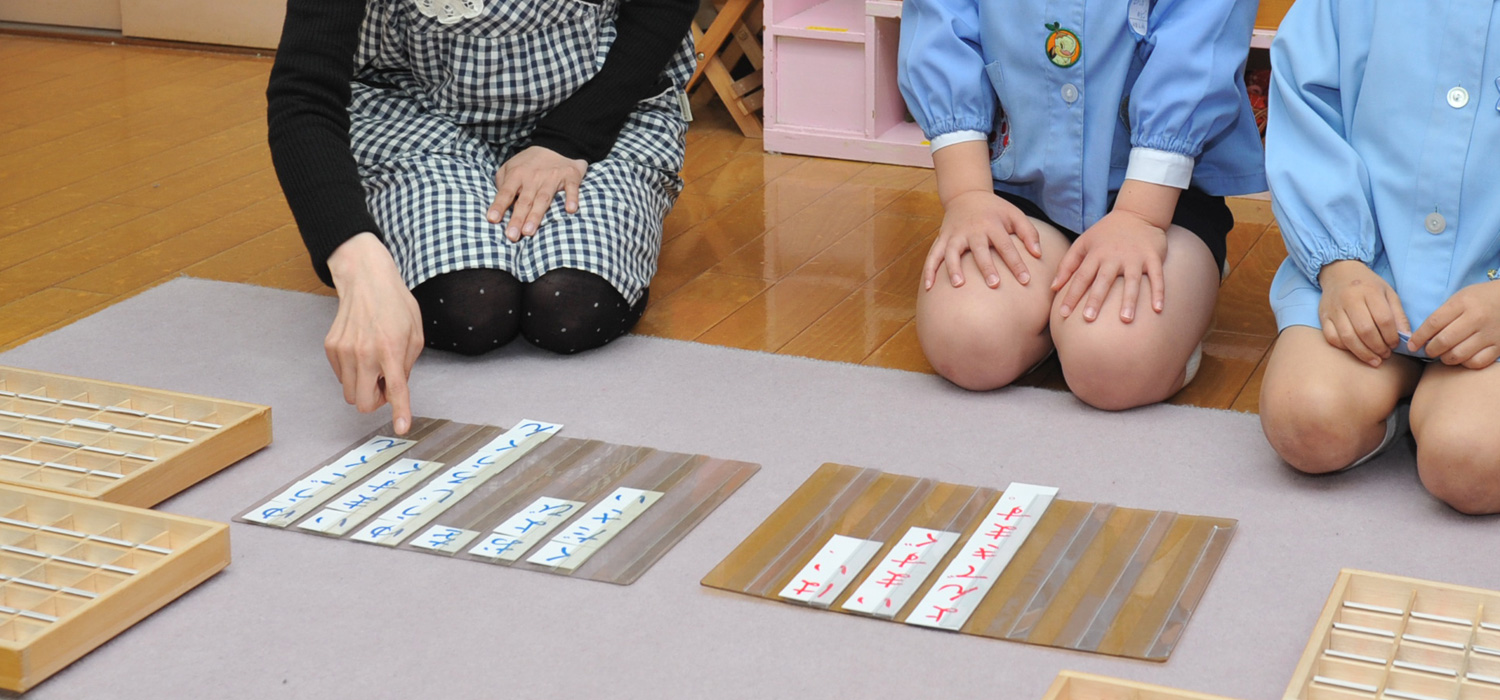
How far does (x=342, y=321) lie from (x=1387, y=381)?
2.69ft

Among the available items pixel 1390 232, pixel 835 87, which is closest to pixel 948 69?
pixel 1390 232

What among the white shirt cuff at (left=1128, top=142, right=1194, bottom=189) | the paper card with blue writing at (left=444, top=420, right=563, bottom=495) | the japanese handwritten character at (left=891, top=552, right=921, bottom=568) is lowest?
the japanese handwritten character at (left=891, top=552, right=921, bottom=568)

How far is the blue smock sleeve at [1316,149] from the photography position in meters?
1.14

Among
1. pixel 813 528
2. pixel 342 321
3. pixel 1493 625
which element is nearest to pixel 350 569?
pixel 342 321

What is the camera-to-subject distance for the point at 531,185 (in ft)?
4.84

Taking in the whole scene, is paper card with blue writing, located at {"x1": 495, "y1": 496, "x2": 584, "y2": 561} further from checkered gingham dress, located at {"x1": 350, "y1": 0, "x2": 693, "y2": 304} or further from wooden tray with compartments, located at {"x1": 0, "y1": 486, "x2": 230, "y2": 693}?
checkered gingham dress, located at {"x1": 350, "y1": 0, "x2": 693, "y2": 304}

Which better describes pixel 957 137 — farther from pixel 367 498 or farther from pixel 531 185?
pixel 367 498

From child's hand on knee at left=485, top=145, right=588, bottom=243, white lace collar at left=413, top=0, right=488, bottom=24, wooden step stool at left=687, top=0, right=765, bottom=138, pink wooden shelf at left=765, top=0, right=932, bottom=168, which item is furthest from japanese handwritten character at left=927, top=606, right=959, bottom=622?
wooden step stool at left=687, top=0, right=765, bottom=138

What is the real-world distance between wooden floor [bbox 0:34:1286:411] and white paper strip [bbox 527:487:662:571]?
358mm

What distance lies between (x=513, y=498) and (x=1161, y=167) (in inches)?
25.1

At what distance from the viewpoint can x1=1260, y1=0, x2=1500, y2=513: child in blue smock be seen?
108cm

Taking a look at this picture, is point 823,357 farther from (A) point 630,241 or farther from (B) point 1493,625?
(B) point 1493,625

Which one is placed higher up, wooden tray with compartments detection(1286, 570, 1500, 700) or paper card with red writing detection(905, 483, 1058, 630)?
wooden tray with compartments detection(1286, 570, 1500, 700)

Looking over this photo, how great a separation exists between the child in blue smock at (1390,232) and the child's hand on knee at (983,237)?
0.24 m
